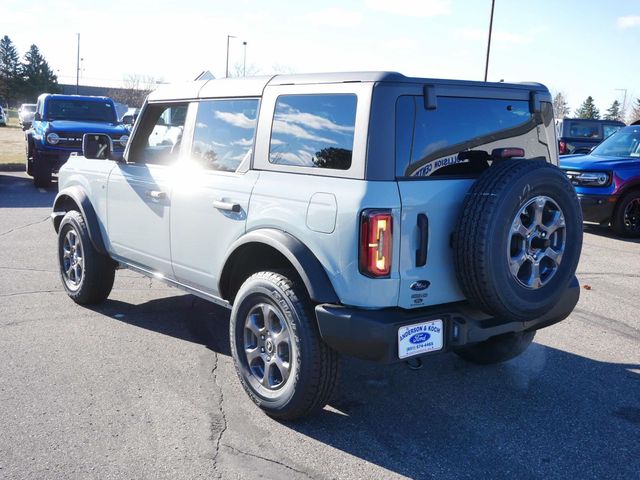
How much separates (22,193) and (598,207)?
440 inches

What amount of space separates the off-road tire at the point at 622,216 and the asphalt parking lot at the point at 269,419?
471 cm

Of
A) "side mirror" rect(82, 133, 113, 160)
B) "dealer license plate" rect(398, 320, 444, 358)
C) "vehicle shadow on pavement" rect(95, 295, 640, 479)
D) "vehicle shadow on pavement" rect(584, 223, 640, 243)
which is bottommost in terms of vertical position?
"vehicle shadow on pavement" rect(95, 295, 640, 479)

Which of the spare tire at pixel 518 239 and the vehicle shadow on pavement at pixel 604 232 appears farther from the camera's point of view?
the vehicle shadow on pavement at pixel 604 232

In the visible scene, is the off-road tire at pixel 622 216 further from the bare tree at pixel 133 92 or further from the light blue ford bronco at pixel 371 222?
the bare tree at pixel 133 92

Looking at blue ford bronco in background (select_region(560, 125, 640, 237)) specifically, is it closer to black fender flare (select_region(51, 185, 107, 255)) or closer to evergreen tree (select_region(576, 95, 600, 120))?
black fender flare (select_region(51, 185, 107, 255))

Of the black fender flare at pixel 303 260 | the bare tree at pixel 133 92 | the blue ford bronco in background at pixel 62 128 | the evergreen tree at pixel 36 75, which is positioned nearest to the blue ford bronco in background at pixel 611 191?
the black fender flare at pixel 303 260

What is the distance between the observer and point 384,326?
319 cm

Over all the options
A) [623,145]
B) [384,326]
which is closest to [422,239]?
[384,326]

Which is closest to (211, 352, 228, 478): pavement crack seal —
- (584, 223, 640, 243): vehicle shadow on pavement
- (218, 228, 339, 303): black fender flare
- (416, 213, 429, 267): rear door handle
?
(218, 228, 339, 303): black fender flare

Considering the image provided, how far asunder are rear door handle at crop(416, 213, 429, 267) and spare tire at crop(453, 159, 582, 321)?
0.17m

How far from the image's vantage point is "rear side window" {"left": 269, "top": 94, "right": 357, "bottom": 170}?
11.2 feet

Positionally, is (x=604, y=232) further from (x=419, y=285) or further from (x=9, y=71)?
(x=9, y=71)

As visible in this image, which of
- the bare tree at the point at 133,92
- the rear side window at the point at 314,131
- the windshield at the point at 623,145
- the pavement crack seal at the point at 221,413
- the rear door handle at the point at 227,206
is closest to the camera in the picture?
the pavement crack seal at the point at 221,413

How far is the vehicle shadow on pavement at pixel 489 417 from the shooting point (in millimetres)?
3311
